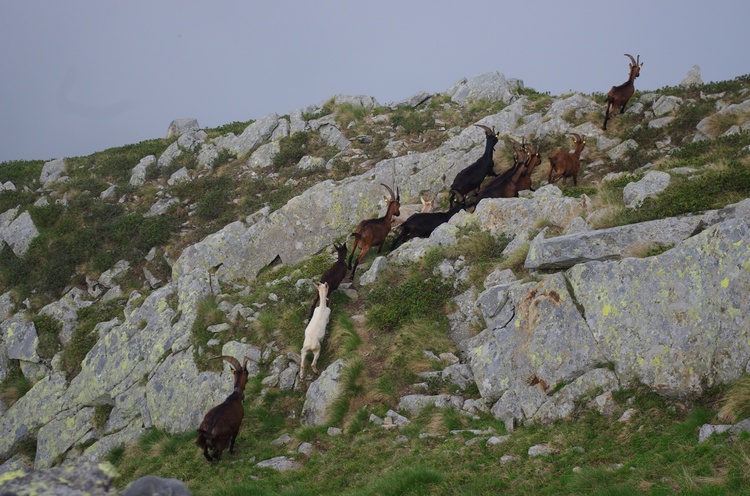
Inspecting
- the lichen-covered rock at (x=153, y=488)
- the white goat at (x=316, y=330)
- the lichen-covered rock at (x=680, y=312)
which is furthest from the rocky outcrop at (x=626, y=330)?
the lichen-covered rock at (x=153, y=488)

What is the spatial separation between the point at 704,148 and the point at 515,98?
36.4ft

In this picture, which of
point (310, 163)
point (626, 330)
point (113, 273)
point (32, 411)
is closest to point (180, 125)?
point (310, 163)

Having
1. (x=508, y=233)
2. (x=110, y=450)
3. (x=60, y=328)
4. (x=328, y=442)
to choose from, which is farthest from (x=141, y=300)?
(x=508, y=233)

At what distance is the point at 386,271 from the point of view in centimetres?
1420

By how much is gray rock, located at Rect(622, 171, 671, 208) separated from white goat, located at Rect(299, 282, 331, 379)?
23.1 feet

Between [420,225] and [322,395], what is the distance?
6.11 meters

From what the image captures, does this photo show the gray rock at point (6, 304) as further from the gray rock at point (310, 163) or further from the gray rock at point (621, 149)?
the gray rock at point (621, 149)

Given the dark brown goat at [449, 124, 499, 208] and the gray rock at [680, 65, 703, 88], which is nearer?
the dark brown goat at [449, 124, 499, 208]

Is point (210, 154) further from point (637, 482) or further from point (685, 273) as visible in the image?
point (637, 482)

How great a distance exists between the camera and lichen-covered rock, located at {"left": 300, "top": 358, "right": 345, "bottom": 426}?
10938 millimetres

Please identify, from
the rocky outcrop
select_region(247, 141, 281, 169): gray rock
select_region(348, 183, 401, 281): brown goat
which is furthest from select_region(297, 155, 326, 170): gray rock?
the rocky outcrop

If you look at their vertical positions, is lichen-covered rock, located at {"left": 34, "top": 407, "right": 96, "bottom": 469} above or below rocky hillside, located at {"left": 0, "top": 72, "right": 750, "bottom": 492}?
below

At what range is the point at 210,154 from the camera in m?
25.9

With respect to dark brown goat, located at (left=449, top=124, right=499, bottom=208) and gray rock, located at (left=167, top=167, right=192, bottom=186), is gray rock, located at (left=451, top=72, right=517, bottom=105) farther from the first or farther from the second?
gray rock, located at (left=167, top=167, right=192, bottom=186)
